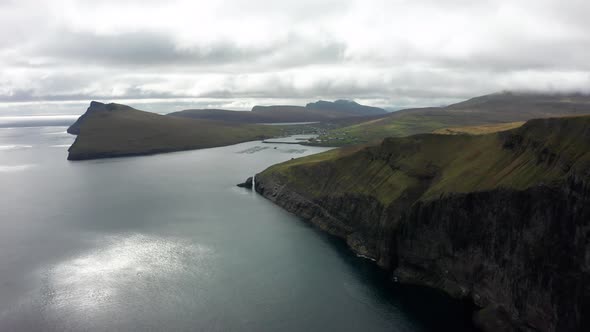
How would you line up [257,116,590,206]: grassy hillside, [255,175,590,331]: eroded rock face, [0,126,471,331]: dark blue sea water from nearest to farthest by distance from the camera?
1. [255,175,590,331]: eroded rock face
2. [257,116,590,206]: grassy hillside
3. [0,126,471,331]: dark blue sea water

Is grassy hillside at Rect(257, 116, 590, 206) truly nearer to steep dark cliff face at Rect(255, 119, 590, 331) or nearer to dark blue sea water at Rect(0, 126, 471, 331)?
steep dark cliff face at Rect(255, 119, 590, 331)

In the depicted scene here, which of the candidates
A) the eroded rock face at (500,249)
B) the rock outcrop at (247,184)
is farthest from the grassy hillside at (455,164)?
the rock outcrop at (247,184)

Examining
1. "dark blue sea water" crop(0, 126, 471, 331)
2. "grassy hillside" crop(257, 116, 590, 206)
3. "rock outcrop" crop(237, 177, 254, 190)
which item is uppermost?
"grassy hillside" crop(257, 116, 590, 206)

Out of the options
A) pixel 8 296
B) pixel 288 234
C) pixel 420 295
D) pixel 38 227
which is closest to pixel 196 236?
pixel 288 234

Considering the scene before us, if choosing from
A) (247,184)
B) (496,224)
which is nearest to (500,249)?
(496,224)

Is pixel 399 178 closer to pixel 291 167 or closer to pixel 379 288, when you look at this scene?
pixel 379 288

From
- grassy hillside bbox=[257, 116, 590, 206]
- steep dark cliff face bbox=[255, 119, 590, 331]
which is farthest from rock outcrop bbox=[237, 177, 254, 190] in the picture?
steep dark cliff face bbox=[255, 119, 590, 331]

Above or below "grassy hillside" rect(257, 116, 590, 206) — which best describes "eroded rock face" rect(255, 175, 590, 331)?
below

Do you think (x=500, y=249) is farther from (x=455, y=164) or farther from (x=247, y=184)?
(x=247, y=184)
